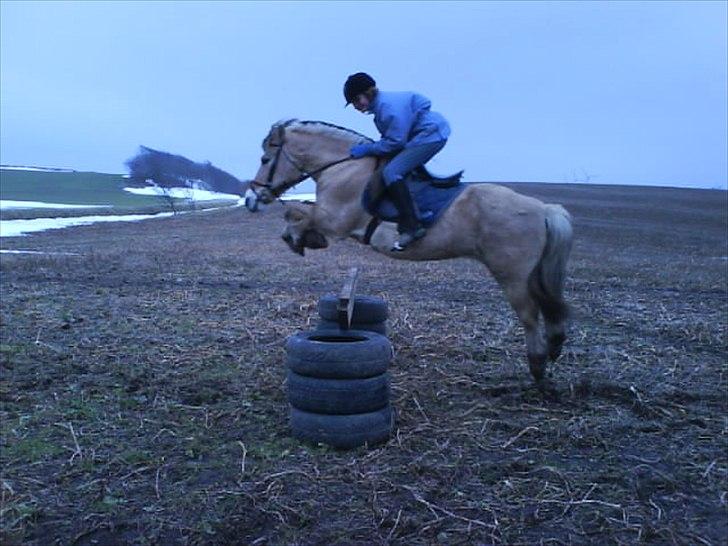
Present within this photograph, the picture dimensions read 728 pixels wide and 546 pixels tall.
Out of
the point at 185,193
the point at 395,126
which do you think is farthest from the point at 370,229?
the point at 185,193

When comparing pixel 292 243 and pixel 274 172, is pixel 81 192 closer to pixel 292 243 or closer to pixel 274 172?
pixel 274 172

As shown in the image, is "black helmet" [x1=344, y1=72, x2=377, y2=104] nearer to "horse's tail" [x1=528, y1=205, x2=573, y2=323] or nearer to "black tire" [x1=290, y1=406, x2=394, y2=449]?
"horse's tail" [x1=528, y1=205, x2=573, y2=323]

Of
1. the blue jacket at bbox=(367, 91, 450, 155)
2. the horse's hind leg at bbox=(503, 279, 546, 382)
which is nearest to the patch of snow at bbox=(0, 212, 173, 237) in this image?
the blue jacket at bbox=(367, 91, 450, 155)

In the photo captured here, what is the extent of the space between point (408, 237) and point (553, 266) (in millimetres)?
1323

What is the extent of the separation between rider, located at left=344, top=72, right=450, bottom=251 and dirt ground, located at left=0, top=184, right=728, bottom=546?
1680 mm

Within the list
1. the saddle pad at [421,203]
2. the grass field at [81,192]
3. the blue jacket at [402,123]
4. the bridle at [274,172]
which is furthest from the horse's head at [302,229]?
the grass field at [81,192]

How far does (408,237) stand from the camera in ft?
22.3

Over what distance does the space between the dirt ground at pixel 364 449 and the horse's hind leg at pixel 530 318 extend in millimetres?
227

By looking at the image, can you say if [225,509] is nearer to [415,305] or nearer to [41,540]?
[41,540]

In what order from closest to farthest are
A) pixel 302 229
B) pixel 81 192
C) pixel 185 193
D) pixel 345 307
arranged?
pixel 345 307, pixel 302 229, pixel 185 193, pixel 81 192

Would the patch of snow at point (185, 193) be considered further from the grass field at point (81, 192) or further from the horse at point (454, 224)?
the horse at point (454, 224)

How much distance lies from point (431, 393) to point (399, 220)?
1653mm

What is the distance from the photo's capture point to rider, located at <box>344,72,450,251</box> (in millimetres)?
6730

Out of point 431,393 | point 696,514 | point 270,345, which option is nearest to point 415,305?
point 270,345
